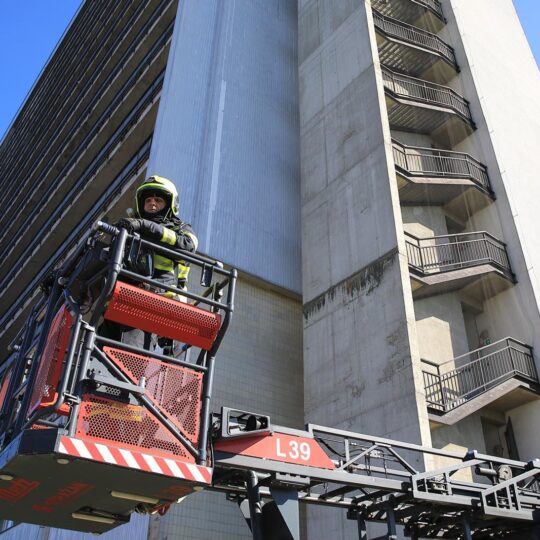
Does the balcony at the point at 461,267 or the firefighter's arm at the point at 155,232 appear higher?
the balcony at the point at 461,267

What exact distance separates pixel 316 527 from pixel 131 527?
4344 millimetres

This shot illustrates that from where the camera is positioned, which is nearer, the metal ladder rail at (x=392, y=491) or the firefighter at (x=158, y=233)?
the firefighter at (x=158, y=233)

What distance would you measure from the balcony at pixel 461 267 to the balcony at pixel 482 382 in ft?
5.93

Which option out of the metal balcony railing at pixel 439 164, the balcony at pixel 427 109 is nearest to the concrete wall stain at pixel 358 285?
the metal balcony railing at pixel 439 164

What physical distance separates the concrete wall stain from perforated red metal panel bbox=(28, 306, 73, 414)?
447 inches

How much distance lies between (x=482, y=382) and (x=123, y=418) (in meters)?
13.0

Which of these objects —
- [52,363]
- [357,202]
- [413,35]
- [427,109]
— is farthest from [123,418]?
[413,35]

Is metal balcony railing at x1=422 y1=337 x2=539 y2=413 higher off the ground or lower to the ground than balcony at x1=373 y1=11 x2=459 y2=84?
→ lower

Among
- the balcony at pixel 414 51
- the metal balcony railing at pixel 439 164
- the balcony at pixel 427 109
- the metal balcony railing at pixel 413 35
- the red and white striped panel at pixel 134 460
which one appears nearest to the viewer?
the red and white striped panel at pixel 134 460

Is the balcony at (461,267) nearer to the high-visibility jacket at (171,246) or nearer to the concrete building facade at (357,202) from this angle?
the concrete building facade at (357,202)

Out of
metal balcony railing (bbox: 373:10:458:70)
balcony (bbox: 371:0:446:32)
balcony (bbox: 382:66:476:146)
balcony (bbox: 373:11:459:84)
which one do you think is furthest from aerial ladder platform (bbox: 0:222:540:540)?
balcony (bbox: 371:0:446:32)

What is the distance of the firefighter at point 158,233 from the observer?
19.4 feet

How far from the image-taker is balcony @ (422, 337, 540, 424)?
47.4 ft

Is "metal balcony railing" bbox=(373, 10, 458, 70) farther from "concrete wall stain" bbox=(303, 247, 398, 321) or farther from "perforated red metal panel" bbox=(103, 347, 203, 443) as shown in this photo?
"perforated red metal panel" bbox=(103, 347, 203, 443)
